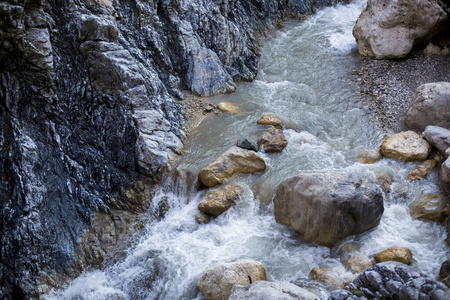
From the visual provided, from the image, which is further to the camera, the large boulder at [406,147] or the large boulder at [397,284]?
the large boulder at [406,147]

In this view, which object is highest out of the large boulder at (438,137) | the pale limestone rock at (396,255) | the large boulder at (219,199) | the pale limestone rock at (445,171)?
the large boulder at (438,137)

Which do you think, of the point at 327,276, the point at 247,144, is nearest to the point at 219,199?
the point at 247,144

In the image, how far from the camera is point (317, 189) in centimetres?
746

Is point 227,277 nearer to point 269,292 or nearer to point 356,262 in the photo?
point 269,292

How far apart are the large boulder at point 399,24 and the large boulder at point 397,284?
9597 millimetres

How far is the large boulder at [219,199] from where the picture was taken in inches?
331

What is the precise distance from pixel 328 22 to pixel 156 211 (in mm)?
12823

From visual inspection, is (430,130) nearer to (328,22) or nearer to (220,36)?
(220,36)

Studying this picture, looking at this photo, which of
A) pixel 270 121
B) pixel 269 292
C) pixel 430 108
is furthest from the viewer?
pixel 270 121

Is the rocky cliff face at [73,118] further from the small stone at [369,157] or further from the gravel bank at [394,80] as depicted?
the gravel bank at [394,80]

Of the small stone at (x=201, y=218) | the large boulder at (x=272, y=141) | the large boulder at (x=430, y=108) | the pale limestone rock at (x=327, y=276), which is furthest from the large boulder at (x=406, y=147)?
the small stone at (x=201, y=218)

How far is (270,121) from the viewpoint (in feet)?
34.6

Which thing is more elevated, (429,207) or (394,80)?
(394,80)

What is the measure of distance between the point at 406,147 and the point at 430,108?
1448mm
